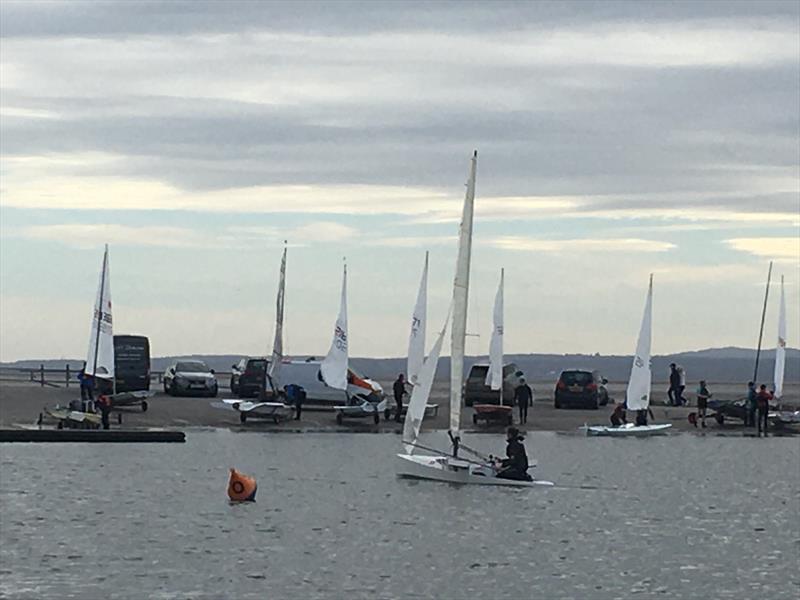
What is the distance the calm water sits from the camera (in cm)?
3434

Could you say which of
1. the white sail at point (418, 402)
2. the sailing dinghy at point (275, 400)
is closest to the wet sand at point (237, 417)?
the sailing dinghy at point (275, 400)

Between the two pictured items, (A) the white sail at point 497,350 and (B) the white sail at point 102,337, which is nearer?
(B) the white sail at point 102,337

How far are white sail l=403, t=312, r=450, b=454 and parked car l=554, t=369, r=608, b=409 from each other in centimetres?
2820

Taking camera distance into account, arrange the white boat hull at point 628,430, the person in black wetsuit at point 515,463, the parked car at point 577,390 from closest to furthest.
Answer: the person in black wetsuit at point 515,463
the white boat hull at point 628,430
the parked car at point 577,390

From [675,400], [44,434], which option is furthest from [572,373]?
[44,434]

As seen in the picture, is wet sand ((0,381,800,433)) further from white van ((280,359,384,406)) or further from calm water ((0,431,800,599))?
calm water ((0,431,800,599))

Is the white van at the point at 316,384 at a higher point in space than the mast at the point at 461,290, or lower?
lower

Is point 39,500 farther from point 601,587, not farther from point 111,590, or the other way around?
point 601,587

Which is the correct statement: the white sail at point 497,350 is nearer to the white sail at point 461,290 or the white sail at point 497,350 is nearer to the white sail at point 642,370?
the white sail at point 642,370

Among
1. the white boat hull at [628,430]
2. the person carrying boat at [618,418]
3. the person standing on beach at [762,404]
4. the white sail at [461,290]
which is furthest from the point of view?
the person standing on beach at [762,404]

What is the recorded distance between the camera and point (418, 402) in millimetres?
49812

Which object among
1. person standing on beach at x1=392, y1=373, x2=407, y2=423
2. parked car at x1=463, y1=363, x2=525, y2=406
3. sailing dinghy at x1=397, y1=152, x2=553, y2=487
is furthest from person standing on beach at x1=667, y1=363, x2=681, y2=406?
sailing dinghy at x1=397, y1=152, x2=553, y2=487

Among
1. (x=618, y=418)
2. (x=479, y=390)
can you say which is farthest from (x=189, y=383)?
(x=618, y=418)

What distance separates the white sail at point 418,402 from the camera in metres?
49.7
